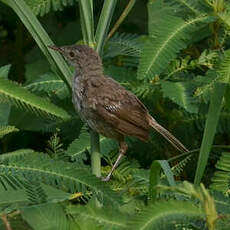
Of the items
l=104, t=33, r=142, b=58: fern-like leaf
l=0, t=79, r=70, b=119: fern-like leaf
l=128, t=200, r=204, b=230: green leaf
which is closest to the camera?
l=128, t=200, r=204, b=230: green leaf

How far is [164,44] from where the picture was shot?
4.86m

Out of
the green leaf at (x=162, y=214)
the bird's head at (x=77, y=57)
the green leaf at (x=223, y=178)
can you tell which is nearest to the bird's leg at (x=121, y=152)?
the bird's head at (x=77, y=57)

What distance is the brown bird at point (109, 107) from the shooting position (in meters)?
4.78

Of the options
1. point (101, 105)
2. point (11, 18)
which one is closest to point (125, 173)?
point (101, 105)

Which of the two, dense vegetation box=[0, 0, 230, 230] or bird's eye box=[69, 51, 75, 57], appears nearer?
dense vegetation box=[0, 0, 230, 230]

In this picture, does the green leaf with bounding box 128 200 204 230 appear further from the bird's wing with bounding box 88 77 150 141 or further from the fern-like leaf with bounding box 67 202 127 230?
the bird's wing with bounding box 88 77 150 141

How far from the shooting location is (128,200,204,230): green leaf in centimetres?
268

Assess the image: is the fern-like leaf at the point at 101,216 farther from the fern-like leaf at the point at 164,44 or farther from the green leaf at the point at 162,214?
the fern-like leaf at the point at 164,44

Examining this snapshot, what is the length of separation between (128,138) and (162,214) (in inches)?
103

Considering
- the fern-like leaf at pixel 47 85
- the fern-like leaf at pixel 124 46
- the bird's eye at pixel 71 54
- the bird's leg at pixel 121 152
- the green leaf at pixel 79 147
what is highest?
the bird's eye at pixel 71 54

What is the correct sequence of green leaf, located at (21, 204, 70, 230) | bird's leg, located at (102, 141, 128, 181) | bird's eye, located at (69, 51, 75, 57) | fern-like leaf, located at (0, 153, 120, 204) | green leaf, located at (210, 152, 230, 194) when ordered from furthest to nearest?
bird's eye, located at (69, 51, 75, 57)
bird's leg, located at (102, 141, 128, 181)
green leaf, located at (210, 152, 230, 194)
fern-like leaf, located at (0, 153, 120, 204)
green leaf, located at (21, 204, 70, 230)

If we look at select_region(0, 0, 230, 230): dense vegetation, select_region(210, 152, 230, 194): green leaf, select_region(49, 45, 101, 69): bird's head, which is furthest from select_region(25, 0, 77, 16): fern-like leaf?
select_region(210, 152, 230, 194): green leaf

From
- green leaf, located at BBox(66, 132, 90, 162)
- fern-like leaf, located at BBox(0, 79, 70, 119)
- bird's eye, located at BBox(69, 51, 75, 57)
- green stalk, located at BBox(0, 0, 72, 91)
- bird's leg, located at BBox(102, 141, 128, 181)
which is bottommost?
bird's leg, located at BBox(102, 141, 128, 181)

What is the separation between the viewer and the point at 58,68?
382 cm
